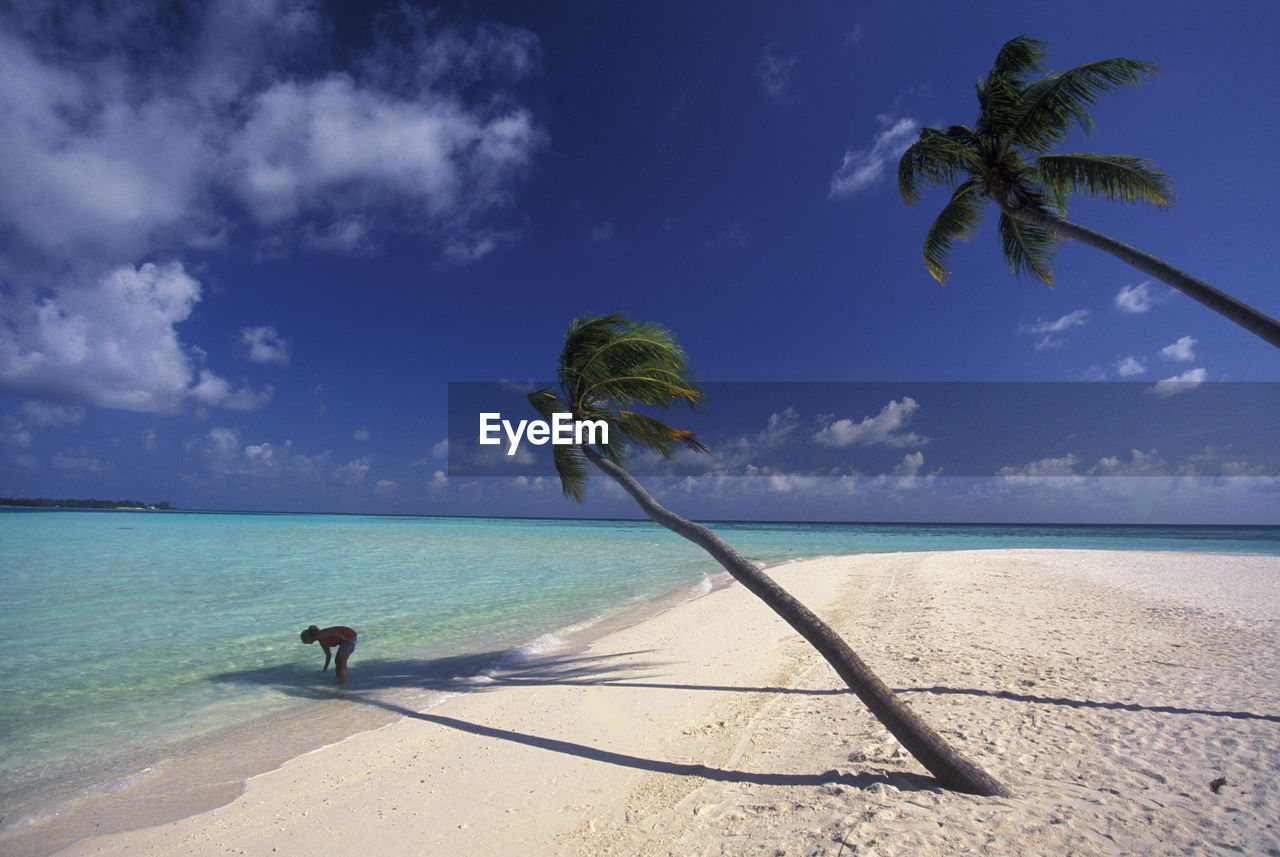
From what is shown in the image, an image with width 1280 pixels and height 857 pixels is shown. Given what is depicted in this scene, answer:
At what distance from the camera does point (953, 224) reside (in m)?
7.80

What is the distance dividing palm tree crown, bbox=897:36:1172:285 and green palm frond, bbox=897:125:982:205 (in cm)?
1

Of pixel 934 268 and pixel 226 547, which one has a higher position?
pixel 934 268

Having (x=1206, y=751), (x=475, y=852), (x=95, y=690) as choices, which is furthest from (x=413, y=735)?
(x=1206, y=751)

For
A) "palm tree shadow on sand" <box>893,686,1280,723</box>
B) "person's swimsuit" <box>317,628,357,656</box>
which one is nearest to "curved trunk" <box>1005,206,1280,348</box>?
"palm tree shadow on sand" <box>893,686,1280,723</box>

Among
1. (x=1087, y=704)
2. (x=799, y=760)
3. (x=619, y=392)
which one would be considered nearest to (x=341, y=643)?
(x=619, y=392)

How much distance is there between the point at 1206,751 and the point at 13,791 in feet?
28.7

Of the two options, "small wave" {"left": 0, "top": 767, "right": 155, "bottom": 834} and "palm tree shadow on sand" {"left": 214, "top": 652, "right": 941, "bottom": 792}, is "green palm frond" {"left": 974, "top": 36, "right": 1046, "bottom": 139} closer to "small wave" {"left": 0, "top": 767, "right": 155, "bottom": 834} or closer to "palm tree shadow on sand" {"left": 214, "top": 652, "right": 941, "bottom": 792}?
"palm tree shadow on sand" {"left": 214, "top": 652, "right": 941, "bottom": 792}

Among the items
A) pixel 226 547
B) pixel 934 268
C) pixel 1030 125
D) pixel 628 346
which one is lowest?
pixel 226 547

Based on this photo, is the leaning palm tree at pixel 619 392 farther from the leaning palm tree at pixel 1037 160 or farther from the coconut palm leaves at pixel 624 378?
the leaning palm tree at pixel 1037 160

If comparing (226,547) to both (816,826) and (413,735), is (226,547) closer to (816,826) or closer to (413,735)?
(413,735)

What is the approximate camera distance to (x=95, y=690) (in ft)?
21.9

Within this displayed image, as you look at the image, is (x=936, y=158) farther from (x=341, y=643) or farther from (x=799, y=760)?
(x=341, y=643)

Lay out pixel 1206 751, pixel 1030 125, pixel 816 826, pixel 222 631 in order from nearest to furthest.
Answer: pixel 816 826 → pixel 1206 751 → pixel 1030 125 → pixel 222 631

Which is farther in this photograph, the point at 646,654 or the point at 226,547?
the point at 226,547
